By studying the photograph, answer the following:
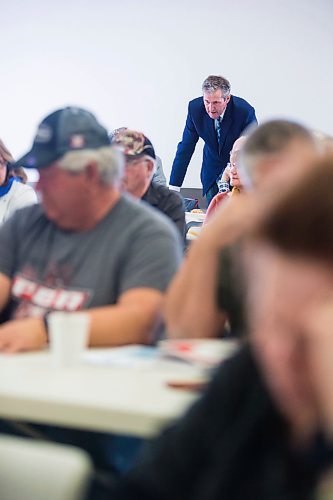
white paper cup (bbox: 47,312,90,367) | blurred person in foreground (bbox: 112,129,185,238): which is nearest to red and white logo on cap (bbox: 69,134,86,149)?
white paper cup (bbox: 47,312,90,367)

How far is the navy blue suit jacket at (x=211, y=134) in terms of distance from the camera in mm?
5422

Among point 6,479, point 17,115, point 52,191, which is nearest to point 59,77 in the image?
point 17,115

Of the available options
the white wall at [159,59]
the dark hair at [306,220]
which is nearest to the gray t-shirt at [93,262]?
the dark hair at [306,220]

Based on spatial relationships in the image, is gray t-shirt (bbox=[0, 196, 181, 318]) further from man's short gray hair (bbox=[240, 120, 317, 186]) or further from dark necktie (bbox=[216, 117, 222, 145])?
dark necktie (bbox=[216, 117, 222, 145])

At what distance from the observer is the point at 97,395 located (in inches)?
55.0

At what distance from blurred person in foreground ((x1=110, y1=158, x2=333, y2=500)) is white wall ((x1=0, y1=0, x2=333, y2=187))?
21.4ft

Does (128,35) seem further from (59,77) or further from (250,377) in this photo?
(250,377)

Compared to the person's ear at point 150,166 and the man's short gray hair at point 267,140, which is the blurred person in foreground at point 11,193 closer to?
the person's ear at point 150,166

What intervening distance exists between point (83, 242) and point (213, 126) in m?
3.66

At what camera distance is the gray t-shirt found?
2.00 m

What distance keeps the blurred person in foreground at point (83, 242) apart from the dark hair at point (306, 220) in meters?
1.28

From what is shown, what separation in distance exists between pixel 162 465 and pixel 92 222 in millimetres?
1286

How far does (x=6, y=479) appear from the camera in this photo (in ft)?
3.50

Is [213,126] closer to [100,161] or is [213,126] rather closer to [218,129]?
[218,129]
